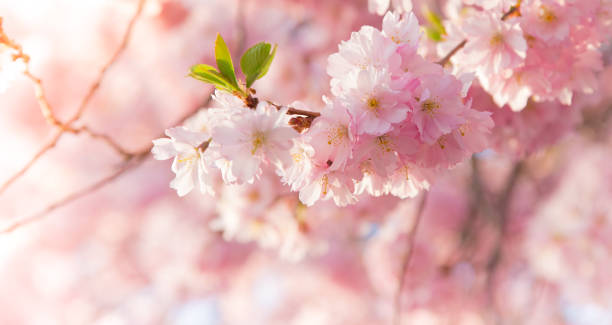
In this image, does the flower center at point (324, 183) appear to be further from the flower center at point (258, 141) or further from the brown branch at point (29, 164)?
the brown branch at point (29, 164)

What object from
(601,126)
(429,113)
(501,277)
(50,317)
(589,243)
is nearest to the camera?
(429,113)

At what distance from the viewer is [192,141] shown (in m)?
0.51

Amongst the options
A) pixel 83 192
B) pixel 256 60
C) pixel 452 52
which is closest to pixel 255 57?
pixel 256 60

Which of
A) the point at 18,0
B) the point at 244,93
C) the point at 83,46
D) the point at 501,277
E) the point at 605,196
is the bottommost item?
the point at 501,277

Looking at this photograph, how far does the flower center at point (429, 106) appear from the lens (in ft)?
1.56

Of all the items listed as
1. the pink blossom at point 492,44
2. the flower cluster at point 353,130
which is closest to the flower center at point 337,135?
the flower cluster at point 353,130

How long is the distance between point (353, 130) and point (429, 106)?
0.26ft

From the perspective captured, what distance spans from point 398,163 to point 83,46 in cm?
218

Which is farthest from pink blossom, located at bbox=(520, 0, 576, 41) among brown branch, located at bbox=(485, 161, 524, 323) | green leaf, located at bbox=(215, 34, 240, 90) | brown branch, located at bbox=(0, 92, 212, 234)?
brown branch, located at bbox=(485, 161, 524, 323)

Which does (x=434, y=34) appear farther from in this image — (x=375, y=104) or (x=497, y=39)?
(x=375, y=104)

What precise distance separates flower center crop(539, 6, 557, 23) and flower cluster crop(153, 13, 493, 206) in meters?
0.19

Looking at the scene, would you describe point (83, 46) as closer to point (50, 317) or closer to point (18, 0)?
point (18, 0)

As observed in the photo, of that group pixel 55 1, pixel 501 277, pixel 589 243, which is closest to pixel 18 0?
pixel 55 1

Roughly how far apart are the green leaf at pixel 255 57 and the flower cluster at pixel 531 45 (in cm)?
28
